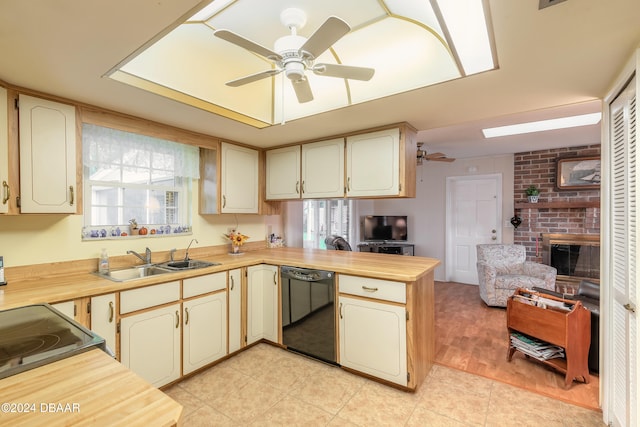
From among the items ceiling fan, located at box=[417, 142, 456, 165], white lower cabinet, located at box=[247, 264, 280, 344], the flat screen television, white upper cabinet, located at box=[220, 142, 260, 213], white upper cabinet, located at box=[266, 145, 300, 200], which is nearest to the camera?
white lower cabinet, located at box=[247, 264, 280, 344]

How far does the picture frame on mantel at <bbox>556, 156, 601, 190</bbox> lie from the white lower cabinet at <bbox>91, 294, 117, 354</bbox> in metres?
5.72

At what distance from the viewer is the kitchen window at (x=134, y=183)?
2.36 m

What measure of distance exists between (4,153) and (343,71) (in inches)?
79.7

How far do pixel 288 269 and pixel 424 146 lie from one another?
3.07 m

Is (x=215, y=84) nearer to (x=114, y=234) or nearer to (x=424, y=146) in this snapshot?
(x=114, y=234)

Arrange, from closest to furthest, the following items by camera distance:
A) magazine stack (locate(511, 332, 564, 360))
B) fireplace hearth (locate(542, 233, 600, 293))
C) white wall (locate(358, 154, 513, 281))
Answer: magazine stack (locate(511, 332, 564, 360)), fireplace hearth (locate(542, 233, 600, 293)), white wall (locate(358, 154, 513, 281))

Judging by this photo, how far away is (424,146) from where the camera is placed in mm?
4602

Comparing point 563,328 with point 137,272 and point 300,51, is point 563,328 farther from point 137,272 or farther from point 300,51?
point 137,272

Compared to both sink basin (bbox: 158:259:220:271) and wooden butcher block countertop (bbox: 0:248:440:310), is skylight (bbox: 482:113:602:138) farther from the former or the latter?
sink basin (bbox: 158:259:220:271)

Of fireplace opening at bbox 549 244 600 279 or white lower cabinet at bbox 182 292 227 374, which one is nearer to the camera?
white lower cabinet at bbox 182 292 227 374

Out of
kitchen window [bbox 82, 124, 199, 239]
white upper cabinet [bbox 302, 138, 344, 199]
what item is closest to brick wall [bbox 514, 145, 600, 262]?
white upper cabinet [bbox 302, 138, 344, 199]

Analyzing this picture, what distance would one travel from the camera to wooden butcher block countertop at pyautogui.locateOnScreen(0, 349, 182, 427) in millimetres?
692

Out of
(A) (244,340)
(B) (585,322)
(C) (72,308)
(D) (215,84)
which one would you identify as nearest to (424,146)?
(B) (585,322)

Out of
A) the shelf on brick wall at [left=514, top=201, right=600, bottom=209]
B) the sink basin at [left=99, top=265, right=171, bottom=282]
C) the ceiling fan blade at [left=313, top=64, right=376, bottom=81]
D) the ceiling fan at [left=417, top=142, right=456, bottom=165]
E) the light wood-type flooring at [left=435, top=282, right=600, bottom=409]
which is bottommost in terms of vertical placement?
the light wood-type flooring at [left=435, top=282, right=600, bottom=409]
